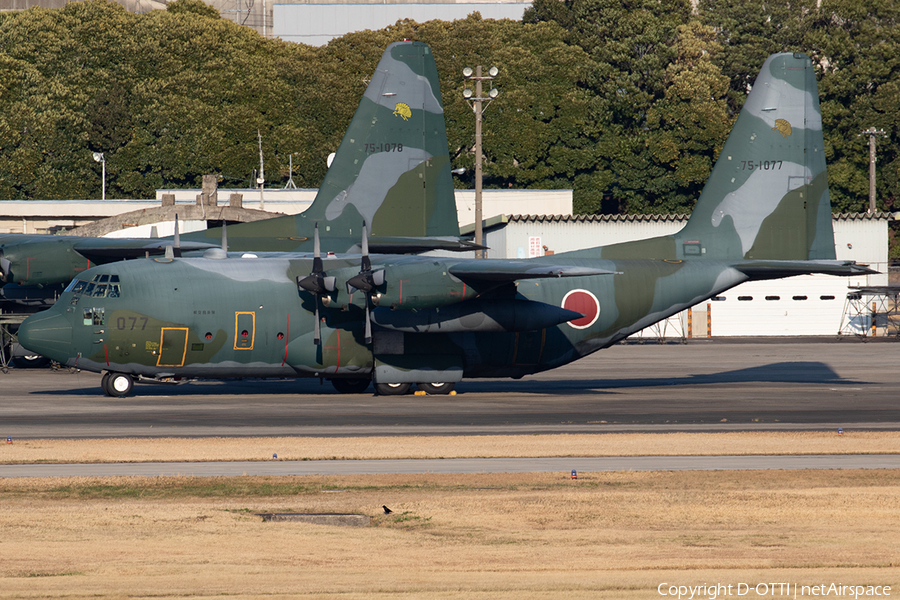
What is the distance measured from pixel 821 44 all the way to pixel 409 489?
3262 inches


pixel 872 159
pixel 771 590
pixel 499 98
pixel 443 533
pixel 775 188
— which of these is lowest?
pixel 443 533

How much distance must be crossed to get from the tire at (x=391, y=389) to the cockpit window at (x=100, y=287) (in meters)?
7.84

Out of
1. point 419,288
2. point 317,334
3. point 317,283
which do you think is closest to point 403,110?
point 317,283

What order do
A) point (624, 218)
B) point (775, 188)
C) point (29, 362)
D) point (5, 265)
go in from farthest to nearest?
point (624, 218)
point (29, 362)
point (5, 265)
point (775, 188)

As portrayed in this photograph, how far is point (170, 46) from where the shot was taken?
9756 cm

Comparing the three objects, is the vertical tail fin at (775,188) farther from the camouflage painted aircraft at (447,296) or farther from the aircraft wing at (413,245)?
the aircraft wing at (413,245)

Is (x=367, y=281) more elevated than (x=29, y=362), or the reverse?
(x=367, y=281)

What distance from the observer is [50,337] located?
29359mm

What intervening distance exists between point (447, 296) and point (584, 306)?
4.97 meters

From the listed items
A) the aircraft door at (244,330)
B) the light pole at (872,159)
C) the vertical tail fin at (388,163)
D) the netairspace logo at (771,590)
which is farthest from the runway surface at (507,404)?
the light pole at (872,159)

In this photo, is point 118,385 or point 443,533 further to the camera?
point 118,385

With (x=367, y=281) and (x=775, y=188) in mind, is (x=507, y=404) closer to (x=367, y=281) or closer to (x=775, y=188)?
(x=367, y=281)

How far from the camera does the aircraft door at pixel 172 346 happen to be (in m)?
29.8

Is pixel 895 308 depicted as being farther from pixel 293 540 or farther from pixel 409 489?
pixel 293 540
